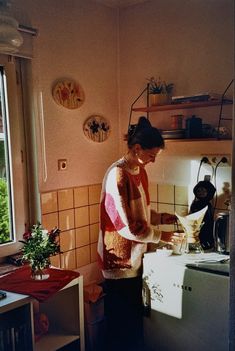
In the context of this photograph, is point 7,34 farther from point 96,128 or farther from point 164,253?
point 164,253

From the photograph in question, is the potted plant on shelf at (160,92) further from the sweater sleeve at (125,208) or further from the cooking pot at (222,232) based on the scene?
the cooking pot at (222,232)

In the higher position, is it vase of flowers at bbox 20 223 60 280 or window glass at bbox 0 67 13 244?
window glass at bbox 0 67 13 244

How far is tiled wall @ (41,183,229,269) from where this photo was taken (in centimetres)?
229

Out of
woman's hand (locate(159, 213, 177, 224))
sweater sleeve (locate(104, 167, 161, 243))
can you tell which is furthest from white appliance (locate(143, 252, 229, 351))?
woman's hand (locate(159, 213, 177, 224))

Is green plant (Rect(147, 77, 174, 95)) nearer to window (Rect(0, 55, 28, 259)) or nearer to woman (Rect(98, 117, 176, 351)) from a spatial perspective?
woman (Rect(98, 117, 176, 351))

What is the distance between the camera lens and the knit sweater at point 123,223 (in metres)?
1.87

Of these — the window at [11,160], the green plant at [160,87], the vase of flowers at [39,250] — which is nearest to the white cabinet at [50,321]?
the vase of flowers at [39,250]

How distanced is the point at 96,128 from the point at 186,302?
1284 millimetres

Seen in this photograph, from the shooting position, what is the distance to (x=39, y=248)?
1.84m

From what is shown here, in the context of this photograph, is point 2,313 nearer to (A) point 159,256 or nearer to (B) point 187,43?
(A) point 159,256

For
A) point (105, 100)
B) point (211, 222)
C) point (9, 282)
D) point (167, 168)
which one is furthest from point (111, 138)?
point (9, 282)

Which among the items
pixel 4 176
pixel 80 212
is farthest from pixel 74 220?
pixel 4 176

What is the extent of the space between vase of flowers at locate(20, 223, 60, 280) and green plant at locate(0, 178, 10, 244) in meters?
0.31

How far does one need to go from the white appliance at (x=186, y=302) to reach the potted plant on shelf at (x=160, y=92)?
967 mm
